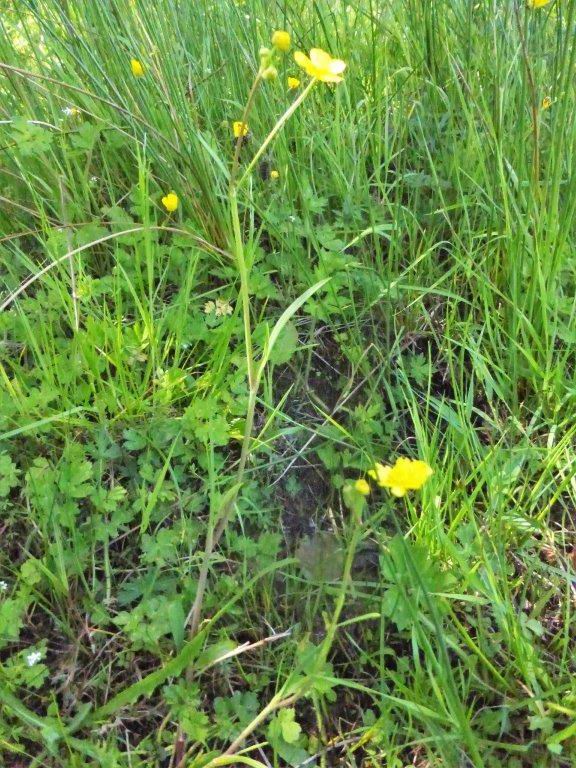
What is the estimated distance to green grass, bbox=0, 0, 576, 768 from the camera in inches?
41.5

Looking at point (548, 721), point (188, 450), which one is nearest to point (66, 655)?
point (188, 450)

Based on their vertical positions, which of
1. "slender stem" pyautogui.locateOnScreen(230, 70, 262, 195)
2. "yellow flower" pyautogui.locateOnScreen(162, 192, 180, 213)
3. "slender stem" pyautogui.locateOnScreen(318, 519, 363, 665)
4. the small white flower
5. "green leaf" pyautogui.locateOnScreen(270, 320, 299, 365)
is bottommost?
the small white flower

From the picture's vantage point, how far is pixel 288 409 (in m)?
1.44

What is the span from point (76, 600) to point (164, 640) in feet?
0.62

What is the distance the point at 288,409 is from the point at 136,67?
0.94 m

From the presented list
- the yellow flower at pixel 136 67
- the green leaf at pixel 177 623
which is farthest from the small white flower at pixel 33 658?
the yellow flower at pixel 136 67

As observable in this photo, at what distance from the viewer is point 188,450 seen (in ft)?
4.32

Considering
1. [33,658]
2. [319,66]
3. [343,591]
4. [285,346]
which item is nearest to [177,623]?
[33,658]

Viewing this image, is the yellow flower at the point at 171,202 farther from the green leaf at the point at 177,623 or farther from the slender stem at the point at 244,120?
the green leaf at the point at 177,623

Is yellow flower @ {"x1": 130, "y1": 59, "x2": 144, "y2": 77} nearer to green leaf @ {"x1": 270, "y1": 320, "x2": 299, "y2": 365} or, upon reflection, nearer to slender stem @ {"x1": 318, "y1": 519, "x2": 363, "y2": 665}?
green leaf @ {"x1": 270, "y1": 320, "x2": 299, "y2": 365}

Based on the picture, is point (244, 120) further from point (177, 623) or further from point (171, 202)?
point (177, 623)

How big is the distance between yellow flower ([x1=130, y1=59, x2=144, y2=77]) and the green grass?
0.07 ft

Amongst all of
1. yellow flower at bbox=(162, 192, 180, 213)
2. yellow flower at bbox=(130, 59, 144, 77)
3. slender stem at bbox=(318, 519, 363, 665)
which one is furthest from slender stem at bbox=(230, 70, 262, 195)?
yellow flower at bbox=(130, 59, 144, 77)

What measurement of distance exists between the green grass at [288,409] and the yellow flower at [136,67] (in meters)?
0.02
